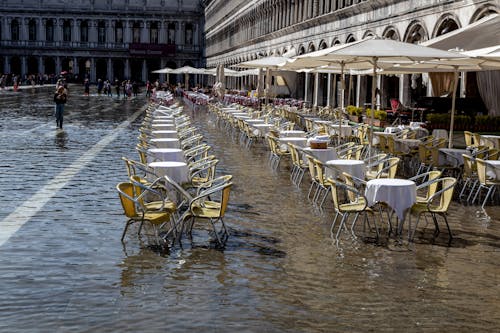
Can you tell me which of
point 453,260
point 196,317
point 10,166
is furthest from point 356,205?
point 10,166

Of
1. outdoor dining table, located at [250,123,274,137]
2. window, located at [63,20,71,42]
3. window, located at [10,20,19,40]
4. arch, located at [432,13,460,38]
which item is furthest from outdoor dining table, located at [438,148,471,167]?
window, located at [10,20,19,40]

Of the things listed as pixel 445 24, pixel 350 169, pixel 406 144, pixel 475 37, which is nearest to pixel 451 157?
pixel 406 144

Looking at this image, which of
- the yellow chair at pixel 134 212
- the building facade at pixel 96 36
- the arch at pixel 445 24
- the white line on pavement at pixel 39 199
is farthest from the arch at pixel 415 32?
the building facade at pixel 96 36

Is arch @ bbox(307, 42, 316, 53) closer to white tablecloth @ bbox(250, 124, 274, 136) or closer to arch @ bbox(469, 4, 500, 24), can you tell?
arch @ bbox(469, 4, 500, 24)

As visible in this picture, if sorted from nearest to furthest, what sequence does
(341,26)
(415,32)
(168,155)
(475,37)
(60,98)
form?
(168,155) < (475,37) < (60,98) < (415,32) < (341,26)

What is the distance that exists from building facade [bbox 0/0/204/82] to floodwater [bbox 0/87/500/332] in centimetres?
9143

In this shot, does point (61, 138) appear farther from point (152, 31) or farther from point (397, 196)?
point (152, 31)

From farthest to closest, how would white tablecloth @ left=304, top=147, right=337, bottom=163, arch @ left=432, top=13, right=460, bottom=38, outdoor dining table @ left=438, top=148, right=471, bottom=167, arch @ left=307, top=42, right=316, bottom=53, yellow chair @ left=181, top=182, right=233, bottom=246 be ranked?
arch @ left=307, top=42, right=316, bottom=53
arch @ left=432, top=13, right=460, bottom=38
outdoor dining table @ left=438, top=148, right=471, bottom=167
white tablecloth @ left=304, top=147, right=337, bottom=163
yellow chair @ left=181, top=182, right=233, bottom=246

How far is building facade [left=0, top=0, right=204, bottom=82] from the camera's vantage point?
98.9 metres

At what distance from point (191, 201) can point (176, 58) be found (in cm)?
9585

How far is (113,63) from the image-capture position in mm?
101688

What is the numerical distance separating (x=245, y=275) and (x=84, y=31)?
3864 inches

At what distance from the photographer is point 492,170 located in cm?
1118

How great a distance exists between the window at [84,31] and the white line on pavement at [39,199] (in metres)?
86.6
